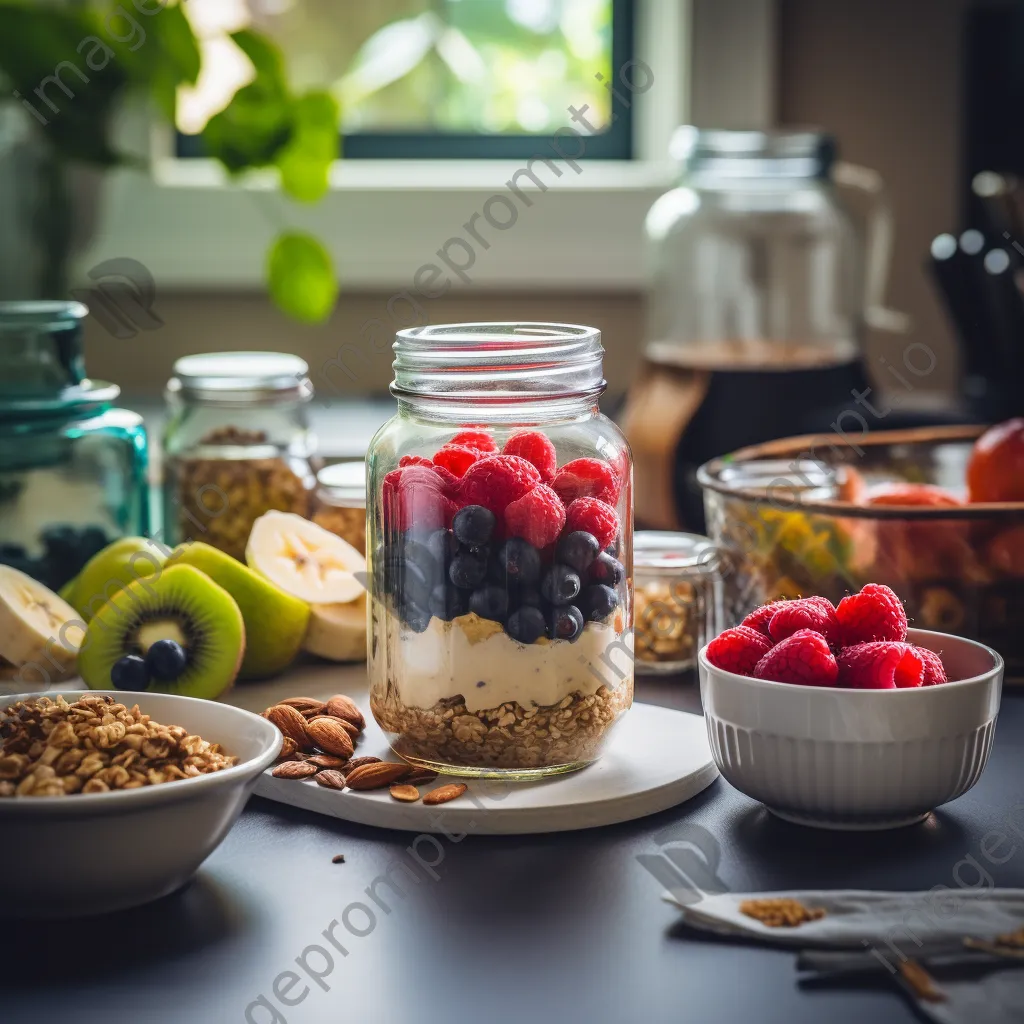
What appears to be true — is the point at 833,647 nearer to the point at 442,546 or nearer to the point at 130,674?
the point at 442,546

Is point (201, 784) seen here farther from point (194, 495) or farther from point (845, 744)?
point (194, 495)

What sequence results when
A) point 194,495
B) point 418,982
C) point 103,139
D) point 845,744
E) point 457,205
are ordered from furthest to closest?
point 457,205, point 103,139, point 194,495, point 845,744, point 418,982

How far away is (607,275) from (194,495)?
934 millimetres

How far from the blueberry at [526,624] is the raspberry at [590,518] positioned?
5 cm

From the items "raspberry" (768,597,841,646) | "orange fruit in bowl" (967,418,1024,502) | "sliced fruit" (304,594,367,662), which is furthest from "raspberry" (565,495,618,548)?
"orange fruit in bowl" (967,418,1024,502)

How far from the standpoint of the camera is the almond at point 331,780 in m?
0.79

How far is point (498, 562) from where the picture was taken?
30.7 inches

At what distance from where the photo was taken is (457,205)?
6.41 ft

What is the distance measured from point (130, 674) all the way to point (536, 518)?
0.31 metres

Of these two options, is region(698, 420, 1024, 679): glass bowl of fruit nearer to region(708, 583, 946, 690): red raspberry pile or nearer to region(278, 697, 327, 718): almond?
region(708, 583, 946, 690): red raspberry pile

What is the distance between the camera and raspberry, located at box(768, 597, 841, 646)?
783mm

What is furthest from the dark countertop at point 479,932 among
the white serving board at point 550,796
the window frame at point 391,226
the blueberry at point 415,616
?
the window frame at point 391,226

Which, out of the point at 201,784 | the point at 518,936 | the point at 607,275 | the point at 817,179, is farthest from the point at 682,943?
the point at 607,275

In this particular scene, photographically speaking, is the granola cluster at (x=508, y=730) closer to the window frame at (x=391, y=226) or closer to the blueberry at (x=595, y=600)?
the blueberry at (x=595, y=600)
